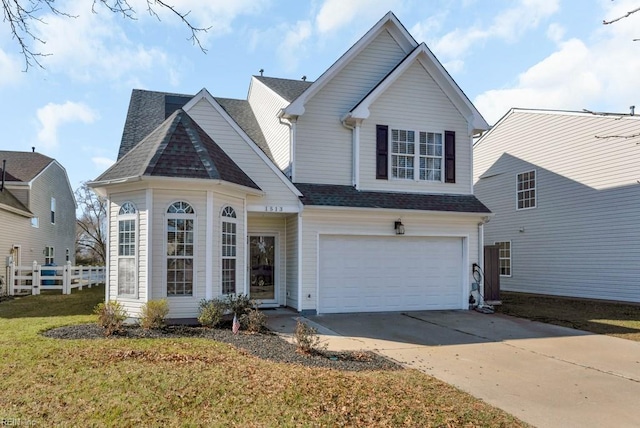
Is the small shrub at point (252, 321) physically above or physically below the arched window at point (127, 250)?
below

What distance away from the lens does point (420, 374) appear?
698 centimetres

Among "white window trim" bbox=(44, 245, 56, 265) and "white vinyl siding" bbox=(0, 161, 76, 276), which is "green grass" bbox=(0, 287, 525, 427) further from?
"white window trim" bbox=(44, 245, 56, 265)

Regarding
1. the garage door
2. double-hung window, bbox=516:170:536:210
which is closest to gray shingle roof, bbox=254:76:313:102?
the garage door

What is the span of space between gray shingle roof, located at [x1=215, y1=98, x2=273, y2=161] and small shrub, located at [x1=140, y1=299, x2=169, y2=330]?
284 inches

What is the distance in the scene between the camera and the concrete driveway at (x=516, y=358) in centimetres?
579

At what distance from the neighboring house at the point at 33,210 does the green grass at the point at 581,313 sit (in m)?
20.6

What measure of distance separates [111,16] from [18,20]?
1.03m

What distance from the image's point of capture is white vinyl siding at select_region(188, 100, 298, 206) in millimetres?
12547

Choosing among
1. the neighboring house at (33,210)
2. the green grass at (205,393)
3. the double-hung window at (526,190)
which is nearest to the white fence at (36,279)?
the neighboring house at (33,210)

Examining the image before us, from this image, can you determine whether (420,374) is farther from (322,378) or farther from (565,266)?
(565,266)

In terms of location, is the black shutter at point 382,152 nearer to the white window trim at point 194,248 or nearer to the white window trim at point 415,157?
the white window trim at point 415,157

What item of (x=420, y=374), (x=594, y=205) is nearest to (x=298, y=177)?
(x=420, y=374)

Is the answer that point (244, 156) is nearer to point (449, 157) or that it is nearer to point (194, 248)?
point (194, 248)

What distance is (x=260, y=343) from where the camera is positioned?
345 inches
